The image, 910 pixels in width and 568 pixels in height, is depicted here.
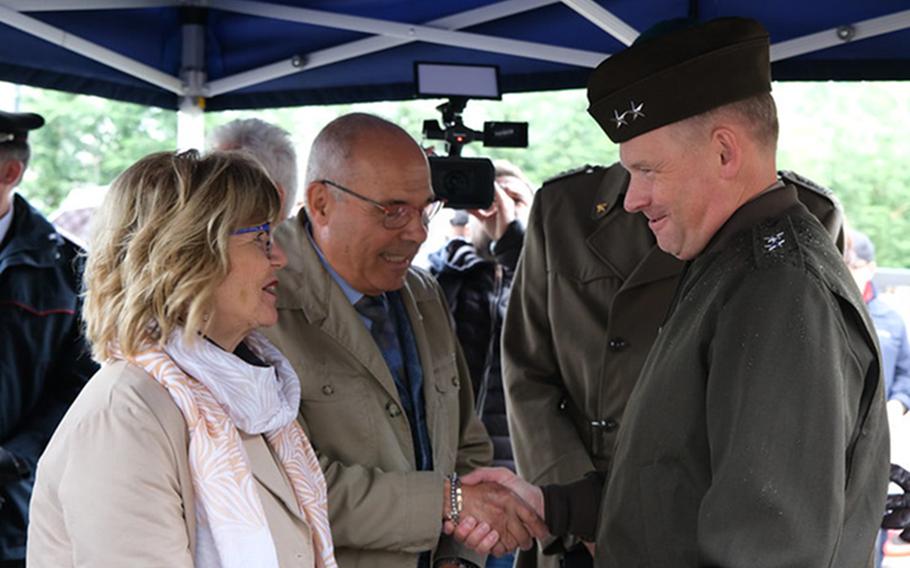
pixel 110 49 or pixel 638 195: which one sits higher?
pixel 110 49

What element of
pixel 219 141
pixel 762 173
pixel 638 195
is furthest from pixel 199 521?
pixel 219 141

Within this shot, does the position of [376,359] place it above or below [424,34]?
below

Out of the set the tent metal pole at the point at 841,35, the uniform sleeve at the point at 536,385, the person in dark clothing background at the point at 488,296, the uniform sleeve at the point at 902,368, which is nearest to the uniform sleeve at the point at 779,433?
the uniform sleeve at the point at 536,385

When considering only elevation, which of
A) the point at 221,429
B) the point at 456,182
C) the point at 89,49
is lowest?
the point at 221,429

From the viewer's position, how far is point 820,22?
3.54m

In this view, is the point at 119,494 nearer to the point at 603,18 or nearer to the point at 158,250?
the point at 158,250

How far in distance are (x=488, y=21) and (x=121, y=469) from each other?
2500mm

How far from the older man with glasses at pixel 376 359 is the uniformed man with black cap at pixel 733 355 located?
0.58 m

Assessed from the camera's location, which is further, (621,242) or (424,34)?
(424,34)

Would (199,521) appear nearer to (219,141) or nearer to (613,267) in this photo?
(613,267)

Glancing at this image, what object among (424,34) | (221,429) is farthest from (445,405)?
(424,34)

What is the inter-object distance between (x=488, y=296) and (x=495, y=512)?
1743 mm

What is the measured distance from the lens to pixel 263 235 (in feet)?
6.82

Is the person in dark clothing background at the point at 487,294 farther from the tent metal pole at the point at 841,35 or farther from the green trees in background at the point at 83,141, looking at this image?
the green trees in background at the point at 83,141
